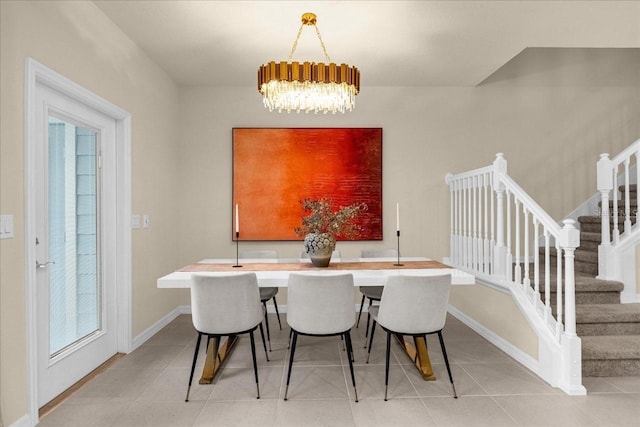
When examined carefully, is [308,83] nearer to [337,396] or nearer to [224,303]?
[224,303]

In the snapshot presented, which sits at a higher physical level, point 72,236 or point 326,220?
point 326,220

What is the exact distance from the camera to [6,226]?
1.92m

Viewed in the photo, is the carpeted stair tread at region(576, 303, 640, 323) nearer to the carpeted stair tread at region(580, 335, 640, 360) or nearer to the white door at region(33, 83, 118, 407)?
the carpeted stair tread at region(580, 335, 640, 360)

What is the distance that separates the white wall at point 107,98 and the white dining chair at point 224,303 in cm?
90

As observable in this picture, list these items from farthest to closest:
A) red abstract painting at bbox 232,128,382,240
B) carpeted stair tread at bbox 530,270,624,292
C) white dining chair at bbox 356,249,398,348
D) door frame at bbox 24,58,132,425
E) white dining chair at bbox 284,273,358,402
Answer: red abstract painting at bbox 232,128,382,240
white dining chair at bbox 356,249,398,348
carpeted stair tread at bbox 530,270,624,292
white dining chair at bbox 284,273,358,402
door frame at bbox 24,58,132,425

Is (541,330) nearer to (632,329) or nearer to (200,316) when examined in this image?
(632,329)

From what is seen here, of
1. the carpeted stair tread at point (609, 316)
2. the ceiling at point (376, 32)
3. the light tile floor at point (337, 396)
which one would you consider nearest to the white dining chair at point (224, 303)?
the light tile floor at point (337, 396)

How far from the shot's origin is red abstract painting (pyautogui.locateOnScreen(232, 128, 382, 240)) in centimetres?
438

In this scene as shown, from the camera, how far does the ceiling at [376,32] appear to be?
2.77 m

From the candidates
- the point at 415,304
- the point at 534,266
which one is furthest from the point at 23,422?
the point at 534,266

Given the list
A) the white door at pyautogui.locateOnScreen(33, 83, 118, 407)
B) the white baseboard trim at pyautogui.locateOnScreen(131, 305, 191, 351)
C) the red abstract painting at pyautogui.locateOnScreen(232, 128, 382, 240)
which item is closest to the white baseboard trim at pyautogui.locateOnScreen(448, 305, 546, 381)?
the red abstract painting at pyautogui.locateOnScreen(232, 128, 382, 240)

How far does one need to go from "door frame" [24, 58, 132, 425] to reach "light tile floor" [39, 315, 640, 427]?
29 cm

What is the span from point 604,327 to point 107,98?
423 centimetres

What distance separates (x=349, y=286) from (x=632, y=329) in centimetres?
234
